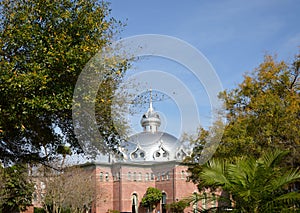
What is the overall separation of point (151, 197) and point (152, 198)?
0.60ft

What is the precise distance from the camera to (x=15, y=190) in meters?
38.4

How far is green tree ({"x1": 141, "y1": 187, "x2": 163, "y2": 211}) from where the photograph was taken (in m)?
54.4

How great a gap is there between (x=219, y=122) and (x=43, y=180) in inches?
800

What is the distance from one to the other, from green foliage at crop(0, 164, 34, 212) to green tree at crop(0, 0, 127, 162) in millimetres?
27243

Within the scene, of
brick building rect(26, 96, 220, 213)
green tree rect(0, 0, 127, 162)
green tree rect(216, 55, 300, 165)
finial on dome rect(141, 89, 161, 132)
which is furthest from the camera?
brick building rect(26, 96, 220, 213)

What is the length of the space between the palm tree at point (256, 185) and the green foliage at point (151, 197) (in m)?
44.4

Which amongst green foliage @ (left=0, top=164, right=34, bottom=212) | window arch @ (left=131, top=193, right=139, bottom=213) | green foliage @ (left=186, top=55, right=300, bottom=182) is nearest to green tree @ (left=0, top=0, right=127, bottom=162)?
green foliage @ (left=186, top=55, right=300, bottom=182)

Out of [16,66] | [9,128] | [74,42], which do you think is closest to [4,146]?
[9,128]

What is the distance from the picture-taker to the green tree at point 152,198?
5444cm

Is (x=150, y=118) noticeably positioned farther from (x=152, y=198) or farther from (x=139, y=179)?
(x=139, y=179)

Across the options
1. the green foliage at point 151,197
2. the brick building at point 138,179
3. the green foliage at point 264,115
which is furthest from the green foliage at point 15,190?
the green foliage at point 264,115

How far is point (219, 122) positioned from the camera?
2144cm

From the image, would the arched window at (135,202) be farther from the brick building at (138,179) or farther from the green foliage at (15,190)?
the green foliage at (15,190)

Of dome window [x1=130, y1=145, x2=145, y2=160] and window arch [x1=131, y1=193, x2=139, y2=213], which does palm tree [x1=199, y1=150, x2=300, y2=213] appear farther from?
window arch [x1=131, y1=193, x2=139, y2=213]
